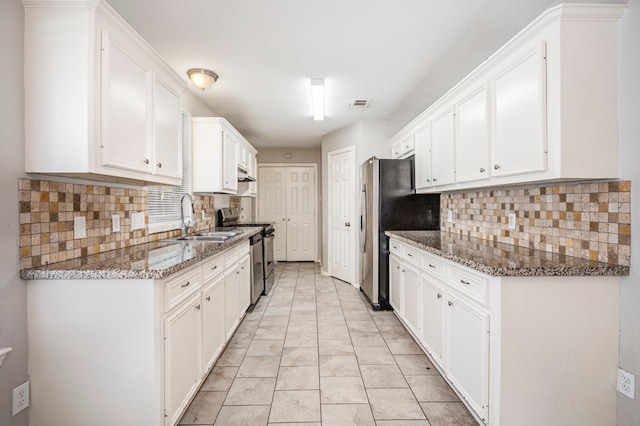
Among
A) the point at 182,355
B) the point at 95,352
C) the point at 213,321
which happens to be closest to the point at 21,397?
the point at 95,352

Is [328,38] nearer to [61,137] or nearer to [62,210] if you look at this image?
[61,137]

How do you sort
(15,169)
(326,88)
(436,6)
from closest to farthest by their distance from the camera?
(15,169) → (436,6) → (326,88)

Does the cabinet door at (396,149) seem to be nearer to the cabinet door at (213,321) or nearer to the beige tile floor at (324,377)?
the beige tile floor at (324,377)

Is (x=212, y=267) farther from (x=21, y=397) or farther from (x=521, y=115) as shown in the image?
(x=521, y=115)

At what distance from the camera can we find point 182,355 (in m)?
1.72

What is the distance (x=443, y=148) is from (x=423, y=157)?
0.48 m

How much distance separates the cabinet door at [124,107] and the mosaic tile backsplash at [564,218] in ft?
8.29

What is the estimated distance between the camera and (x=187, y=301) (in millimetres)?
1802

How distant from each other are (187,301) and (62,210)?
0.83 metres

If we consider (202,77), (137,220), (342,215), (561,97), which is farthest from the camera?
(342,215)

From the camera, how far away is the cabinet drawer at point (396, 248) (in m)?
3.10

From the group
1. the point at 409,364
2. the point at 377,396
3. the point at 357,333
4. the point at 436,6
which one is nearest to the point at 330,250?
the point at 357,333

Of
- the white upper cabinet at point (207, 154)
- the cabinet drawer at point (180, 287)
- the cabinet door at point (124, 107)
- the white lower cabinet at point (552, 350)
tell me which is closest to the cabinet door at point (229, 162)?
the white upper cabinet at point (207, 154)

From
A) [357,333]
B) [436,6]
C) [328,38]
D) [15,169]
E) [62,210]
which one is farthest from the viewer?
[357,333]
